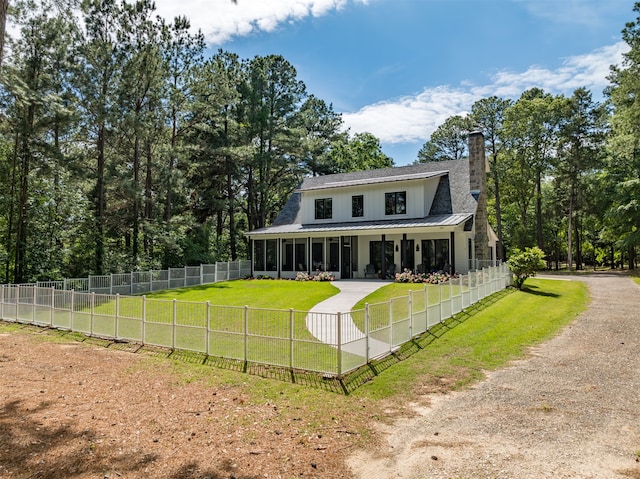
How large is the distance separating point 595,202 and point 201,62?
118ft

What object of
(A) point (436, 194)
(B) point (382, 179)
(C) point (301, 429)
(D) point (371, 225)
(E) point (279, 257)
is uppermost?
(B) point (382, 179)

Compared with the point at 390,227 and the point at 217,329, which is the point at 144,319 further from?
the point at 390,227

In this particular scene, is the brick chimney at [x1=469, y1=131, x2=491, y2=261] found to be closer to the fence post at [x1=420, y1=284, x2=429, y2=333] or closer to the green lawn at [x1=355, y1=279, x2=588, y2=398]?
the green lawn at [x1=355, y1=279, x2=588, y2=398]

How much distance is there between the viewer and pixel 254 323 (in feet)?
34.9

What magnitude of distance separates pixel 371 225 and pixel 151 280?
12.4 m

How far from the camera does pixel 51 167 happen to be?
23.1 meters

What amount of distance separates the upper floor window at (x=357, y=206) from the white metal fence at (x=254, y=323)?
1103cm

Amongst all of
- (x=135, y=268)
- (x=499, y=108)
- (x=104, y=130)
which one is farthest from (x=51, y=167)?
(x=499, y=108)

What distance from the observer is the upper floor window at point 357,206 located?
26.2 metres

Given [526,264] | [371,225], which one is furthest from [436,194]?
[526,264]

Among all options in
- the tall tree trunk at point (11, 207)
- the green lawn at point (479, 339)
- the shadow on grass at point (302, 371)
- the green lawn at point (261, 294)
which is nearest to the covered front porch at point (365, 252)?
the green lawn at point (261, 294)

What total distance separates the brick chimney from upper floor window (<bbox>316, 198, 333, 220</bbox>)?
8.93 metres

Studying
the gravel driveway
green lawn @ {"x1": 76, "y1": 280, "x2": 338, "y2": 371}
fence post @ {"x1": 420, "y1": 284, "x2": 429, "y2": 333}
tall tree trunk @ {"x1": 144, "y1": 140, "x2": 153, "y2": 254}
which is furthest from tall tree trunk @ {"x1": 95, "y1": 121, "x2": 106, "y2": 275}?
the gravel driveway

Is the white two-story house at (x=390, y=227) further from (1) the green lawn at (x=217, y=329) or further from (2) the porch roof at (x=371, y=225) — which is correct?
(1) the green lawn at (x=217, y=329)
